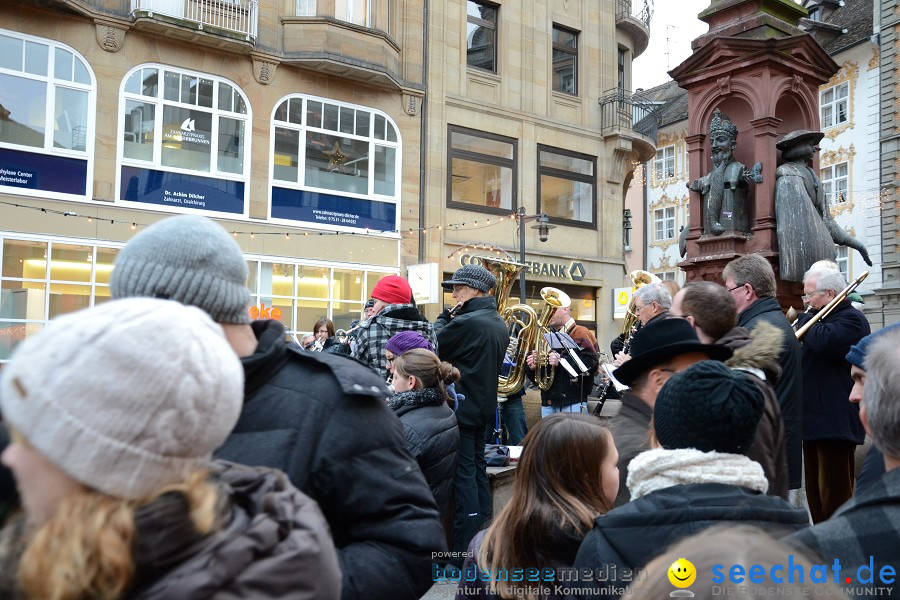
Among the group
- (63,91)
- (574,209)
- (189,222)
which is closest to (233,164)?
(63,91)

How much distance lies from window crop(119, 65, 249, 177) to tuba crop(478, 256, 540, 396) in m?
10.7

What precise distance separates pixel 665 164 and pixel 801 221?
31416 millimetres

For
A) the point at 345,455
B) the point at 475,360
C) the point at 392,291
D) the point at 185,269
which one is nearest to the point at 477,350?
the point at 475,360

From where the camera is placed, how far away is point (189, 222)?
6.03 ft

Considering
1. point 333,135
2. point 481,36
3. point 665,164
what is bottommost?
point 333,135

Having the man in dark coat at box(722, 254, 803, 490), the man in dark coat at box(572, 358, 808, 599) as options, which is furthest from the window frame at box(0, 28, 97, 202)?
the man in dark coat at box(572, 358, 808, 599)

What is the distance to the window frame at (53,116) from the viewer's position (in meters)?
15.7

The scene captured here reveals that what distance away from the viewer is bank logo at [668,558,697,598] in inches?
44.1

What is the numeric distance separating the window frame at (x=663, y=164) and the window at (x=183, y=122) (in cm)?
2334

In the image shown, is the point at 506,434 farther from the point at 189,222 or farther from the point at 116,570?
the point at 116,570

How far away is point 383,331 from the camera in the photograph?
570 centimetres

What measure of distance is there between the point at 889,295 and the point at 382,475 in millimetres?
28215

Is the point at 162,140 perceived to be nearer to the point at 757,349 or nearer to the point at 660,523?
the point at 757,349

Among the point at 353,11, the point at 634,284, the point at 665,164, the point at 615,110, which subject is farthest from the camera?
the point at 665,164
